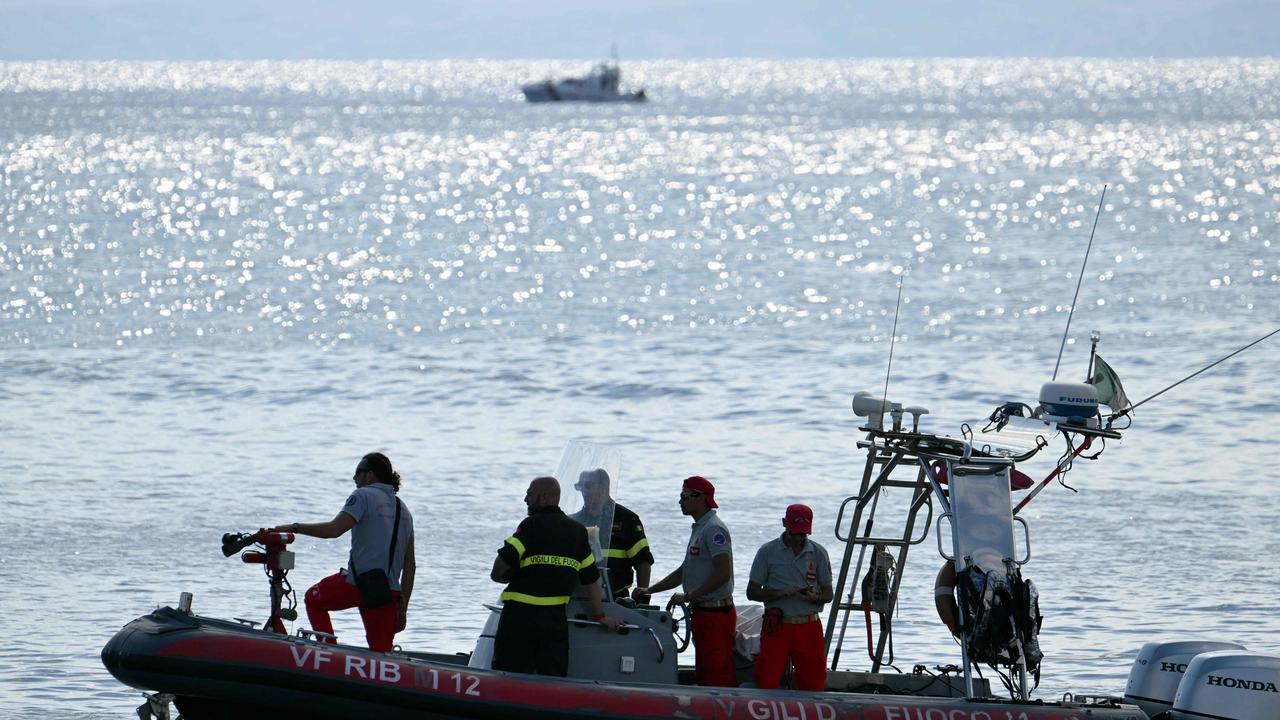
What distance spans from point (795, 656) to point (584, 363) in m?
16.4

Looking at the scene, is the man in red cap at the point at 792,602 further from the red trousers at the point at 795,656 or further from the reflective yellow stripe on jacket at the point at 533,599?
the reflective yellow stripe on jacket at the point at 533,599

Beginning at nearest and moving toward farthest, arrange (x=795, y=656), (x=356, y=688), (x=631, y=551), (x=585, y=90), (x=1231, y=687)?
(x=356, y=688), (x=1231, y=687), (x=795, y=656), (x=631, y=551), (x=585, y=90)

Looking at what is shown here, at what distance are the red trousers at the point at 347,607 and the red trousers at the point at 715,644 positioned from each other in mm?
1416

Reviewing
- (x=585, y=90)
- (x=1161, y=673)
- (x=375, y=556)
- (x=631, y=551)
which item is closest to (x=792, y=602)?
(x=631, y=551)

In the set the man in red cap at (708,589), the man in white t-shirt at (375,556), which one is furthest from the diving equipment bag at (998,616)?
the man in white t-shirt at (375,556)

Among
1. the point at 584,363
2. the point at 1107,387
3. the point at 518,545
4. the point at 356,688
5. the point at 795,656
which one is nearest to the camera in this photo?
the point at 356,688

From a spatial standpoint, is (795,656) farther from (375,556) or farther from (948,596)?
(375,556)

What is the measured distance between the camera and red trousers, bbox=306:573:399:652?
28.8 feet

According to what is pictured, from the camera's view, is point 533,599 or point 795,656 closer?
point 533,599

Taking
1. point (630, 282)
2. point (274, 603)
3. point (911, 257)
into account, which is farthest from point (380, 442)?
point (911, 257)

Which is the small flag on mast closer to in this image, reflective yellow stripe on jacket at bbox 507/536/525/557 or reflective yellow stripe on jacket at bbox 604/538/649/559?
reflective yellow stripe on jacket at bbox 604/538/649/559

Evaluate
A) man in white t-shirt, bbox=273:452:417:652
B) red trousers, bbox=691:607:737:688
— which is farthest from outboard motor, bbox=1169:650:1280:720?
man in white t-shirt, bbox=273:452:417:652

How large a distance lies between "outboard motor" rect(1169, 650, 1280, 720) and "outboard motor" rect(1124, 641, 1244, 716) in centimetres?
18

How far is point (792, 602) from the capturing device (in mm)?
8828
